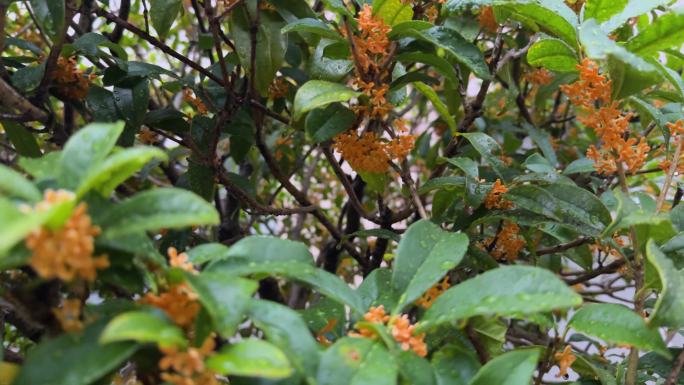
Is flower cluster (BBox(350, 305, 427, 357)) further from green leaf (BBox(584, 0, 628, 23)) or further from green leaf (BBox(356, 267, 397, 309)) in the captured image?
green leaf (BBox(584, 0, 628, 23))

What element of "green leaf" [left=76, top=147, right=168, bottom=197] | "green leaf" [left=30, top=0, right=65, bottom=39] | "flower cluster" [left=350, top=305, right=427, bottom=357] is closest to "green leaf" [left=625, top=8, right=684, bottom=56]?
"flower cluster" [left=350, top=305, right=427, bottom=357]

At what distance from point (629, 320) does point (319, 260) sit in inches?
30.5

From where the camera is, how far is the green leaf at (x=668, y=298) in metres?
0.47

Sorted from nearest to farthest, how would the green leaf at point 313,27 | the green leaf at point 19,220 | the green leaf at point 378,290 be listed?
the green leaf at point 19,220, the green leaf at point 378,290, the green leaf at point 313,27

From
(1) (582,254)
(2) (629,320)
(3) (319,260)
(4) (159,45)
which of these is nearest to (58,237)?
(2) (629,320)

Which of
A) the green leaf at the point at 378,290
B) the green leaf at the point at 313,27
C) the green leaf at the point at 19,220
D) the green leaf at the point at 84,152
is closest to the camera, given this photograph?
the green leaf at the point at 19,220

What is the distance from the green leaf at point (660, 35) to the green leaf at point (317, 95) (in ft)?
0.89

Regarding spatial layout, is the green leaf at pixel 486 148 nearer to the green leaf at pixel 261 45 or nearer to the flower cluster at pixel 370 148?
the flower cluster at pixel 370 148

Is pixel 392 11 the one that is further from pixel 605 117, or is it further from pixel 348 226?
pixel 348 226

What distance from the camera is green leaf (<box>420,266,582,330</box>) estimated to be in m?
0.42

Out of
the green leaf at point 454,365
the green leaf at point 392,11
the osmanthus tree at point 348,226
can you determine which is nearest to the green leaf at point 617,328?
the osmanthus tree at point 348,226

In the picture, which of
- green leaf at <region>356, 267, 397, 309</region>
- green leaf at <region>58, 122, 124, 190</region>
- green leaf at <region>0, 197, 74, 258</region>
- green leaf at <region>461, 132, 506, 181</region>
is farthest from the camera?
green leaf at <region>461, 132, 506, 181</region>

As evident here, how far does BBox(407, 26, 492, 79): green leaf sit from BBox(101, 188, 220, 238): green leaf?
1.18 ft

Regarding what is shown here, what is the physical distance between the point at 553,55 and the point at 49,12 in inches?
20.9
